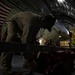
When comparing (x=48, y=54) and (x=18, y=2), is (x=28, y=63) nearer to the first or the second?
(x=48, y=54)

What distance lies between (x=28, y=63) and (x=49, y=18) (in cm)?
72

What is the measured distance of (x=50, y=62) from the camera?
2684mm

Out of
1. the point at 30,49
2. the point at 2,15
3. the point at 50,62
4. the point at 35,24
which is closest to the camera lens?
the point at 30,49

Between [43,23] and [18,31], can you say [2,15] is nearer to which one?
[18,31]

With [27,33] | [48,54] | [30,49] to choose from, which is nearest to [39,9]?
[48,54]

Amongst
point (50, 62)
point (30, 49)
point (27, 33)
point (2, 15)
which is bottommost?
point (50, 62)

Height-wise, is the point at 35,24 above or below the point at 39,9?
below

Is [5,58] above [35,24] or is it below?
below

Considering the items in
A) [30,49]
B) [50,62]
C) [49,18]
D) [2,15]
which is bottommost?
[50,62]

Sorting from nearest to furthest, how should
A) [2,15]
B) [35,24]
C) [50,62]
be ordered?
[35,24] → [50,62] → [2,15]

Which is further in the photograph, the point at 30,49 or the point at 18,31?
the point at 18,31

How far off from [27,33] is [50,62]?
2.38 feet

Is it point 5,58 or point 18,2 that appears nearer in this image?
point 5,58

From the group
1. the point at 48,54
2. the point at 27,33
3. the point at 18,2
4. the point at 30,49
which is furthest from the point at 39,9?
the point at 30,49
